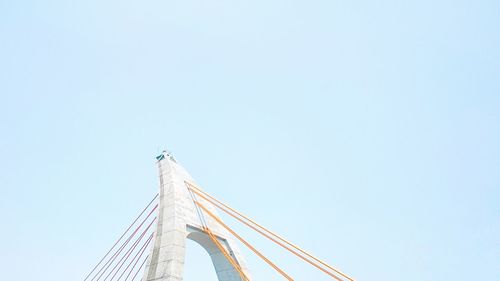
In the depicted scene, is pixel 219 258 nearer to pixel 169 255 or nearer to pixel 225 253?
pixel 225 253

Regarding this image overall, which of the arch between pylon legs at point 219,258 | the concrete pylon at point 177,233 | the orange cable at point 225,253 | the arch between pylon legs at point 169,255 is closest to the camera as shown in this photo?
the arch between pylon legs at point 169,255

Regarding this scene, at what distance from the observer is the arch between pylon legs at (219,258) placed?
24.7m

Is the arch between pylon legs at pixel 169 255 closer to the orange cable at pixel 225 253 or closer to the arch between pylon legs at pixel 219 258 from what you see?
the orange cable at pixel 225 253

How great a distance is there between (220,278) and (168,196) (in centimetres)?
708

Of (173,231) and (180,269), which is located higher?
(173,231)

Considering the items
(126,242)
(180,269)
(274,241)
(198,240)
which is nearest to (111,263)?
(126,242)

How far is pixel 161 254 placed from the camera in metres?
19.0

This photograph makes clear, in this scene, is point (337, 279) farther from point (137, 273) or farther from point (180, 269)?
point (137, 273)

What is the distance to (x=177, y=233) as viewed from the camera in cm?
2017

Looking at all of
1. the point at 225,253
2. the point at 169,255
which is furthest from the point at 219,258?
the point at 169,255

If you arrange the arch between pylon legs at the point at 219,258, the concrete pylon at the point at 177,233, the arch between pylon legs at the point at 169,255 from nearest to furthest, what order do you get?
1. the arch between pylon legs at the point at 169,255
2. the concrete pylon at the point at 177,233
3. the arch between pylon legs at the point at 219,258

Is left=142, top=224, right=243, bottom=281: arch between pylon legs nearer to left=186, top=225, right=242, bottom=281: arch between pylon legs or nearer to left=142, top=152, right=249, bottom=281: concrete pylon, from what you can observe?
left=142, top=152, right=249, bottom=281: concrete pylon

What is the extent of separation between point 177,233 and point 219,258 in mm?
6371

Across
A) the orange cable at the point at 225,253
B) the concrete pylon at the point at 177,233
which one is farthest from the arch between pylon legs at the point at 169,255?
the orange cable at the point at 225,253
